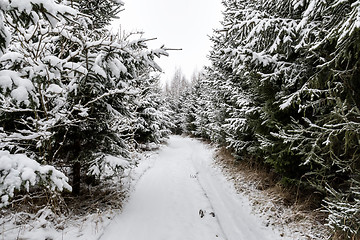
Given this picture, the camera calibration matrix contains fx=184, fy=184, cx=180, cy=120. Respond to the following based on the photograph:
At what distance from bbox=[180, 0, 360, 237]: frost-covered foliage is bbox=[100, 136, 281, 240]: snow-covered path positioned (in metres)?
1.60

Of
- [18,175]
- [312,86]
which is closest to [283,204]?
[312,86]

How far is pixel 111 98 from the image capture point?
14.4ft

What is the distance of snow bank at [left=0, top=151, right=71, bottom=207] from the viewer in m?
1.59

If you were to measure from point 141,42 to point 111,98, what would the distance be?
150 cm

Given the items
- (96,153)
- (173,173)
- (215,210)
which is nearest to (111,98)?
(96,153)

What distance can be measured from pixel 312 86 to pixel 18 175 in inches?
195

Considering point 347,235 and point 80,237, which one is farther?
point 80,237

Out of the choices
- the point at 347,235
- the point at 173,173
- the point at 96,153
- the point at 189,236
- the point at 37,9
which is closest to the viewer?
the point at 37,9

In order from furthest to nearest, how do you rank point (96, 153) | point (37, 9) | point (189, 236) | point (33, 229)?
1. point (96, 153)
2. point (189, 236)
3. point (33, 229)
4. point (37, 9)

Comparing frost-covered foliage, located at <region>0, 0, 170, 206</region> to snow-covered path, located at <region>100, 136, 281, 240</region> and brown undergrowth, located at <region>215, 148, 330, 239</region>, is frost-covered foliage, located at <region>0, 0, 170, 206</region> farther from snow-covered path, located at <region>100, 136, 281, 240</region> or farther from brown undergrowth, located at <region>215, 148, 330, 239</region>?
brown undergrowth, located at <region>215, 148, 330, 239</region>

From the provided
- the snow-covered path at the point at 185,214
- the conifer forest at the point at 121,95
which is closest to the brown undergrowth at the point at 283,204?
the conifer forest at the point at 121,95

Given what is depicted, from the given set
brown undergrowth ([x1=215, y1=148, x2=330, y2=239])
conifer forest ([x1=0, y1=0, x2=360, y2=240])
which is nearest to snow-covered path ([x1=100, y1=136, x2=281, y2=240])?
brown undergrowth ([x1=215, y1=148, x2=330, y2=239])

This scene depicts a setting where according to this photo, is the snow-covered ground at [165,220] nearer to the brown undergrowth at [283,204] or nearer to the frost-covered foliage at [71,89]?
the brown undergrowth at [283,204]

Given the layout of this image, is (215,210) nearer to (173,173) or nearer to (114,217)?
(114,217)
